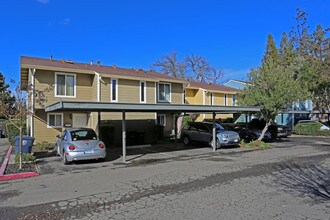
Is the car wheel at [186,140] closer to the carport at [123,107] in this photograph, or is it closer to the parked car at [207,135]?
the parked car at [207,135]

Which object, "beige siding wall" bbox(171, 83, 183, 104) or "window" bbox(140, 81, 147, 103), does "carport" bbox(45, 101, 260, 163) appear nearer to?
"window" bbox(140, 81, 147, 103)

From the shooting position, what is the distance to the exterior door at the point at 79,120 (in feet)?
67.5

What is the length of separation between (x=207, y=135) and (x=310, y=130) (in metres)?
16.7

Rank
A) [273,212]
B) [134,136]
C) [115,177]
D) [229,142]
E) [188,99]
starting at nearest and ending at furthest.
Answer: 1. [273,212]
2. [115,177]
3. [229,142]
4. [134,136]
5. [188,99]

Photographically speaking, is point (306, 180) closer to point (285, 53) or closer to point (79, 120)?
point (79, 120)

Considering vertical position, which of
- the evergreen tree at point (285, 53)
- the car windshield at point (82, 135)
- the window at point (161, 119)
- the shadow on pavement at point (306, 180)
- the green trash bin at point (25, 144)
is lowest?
the shadow on pavement at point (306, 180)

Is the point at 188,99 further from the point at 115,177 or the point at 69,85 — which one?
the point at 115,177

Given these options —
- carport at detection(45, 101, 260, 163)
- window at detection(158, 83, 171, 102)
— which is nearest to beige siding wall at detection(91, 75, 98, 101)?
window at detection(158, 83, 171, 102)

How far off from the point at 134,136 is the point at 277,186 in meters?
13.4

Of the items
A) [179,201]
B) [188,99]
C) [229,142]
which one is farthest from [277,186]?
[188,99]

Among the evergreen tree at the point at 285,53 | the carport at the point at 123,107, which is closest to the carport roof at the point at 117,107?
the carport at the point at 123,107

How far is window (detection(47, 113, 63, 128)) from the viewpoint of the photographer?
19.4 m

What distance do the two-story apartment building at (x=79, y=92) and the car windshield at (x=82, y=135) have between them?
4.86 metres

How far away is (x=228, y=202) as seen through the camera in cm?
607
